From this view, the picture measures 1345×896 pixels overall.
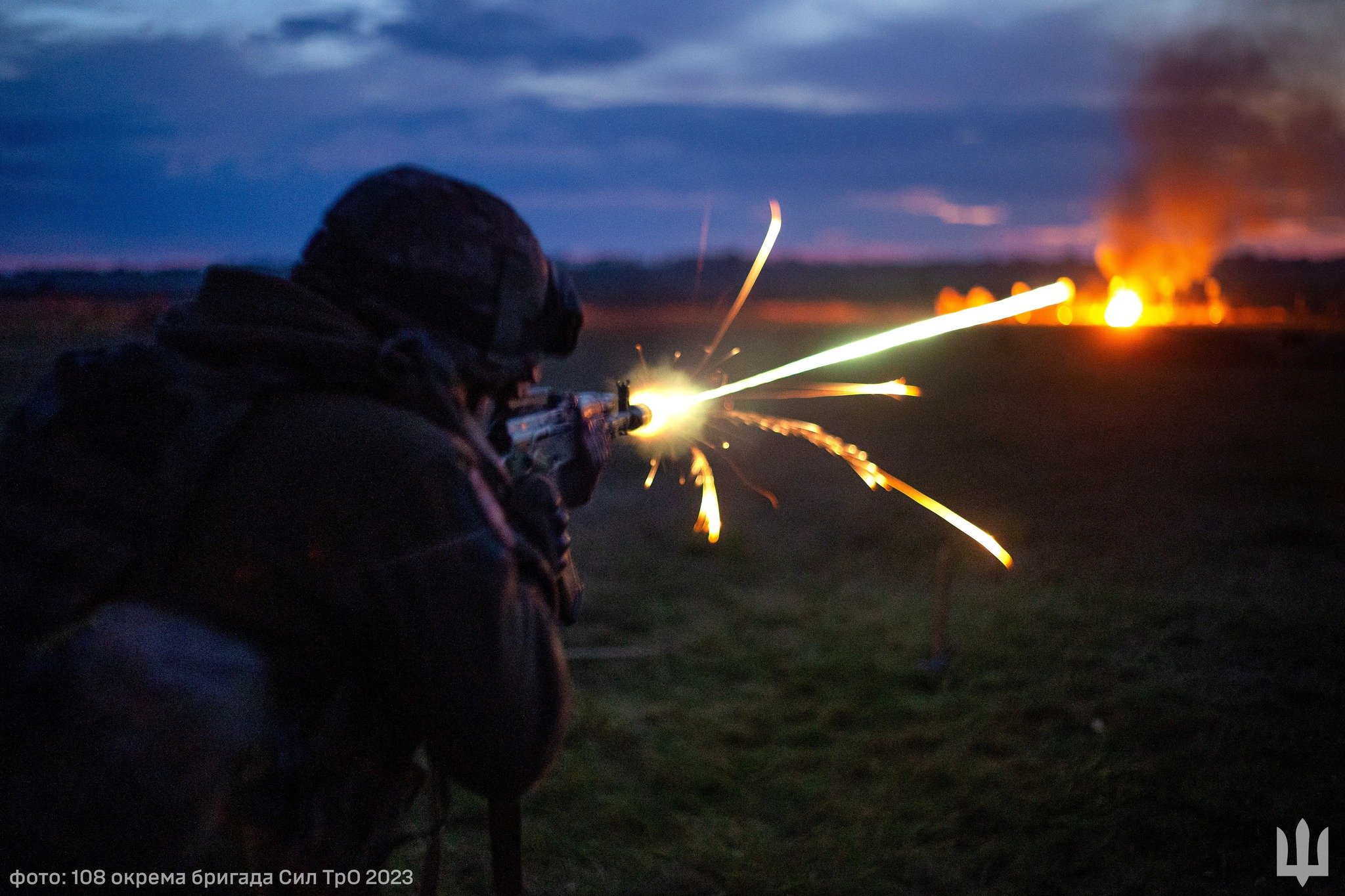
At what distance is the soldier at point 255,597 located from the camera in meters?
1.58

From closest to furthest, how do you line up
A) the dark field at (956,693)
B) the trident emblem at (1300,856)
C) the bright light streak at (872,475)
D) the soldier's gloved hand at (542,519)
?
the soldier's gloved hand at (542,519) → the trident emblem at (1300,856) → the dark field at (956,693) → the bright light streak at (872,475)

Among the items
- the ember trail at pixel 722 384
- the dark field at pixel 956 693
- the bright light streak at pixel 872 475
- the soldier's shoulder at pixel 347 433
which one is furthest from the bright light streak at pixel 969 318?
the dark field at pixel 956 693

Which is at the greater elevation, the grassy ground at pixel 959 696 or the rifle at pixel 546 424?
the rifle at pixel 546 424

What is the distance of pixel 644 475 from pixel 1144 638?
8438 millimetres

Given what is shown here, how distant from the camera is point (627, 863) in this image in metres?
4.30

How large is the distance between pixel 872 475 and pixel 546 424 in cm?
867

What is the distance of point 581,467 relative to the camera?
3.36m

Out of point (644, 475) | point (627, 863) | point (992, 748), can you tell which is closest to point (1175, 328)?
point (644, 475)

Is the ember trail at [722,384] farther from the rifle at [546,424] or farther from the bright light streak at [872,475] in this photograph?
the rifle at [546,424]

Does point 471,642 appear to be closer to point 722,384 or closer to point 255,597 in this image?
point 255,597

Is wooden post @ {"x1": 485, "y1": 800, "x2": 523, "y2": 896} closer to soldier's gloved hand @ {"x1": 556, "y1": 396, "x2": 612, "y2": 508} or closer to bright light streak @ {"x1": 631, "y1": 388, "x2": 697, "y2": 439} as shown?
soldier's gloved hand @ {"x1": 556, "y1": 396, "x2": 612, "y2": 508}

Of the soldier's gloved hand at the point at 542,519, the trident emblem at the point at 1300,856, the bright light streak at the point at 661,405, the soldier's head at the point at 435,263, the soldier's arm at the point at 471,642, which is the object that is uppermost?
the soldier's head at the point at 435,263

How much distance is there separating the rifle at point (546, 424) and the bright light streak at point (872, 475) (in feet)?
6.12

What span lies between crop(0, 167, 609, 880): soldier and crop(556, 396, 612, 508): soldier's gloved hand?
128 centimetres
